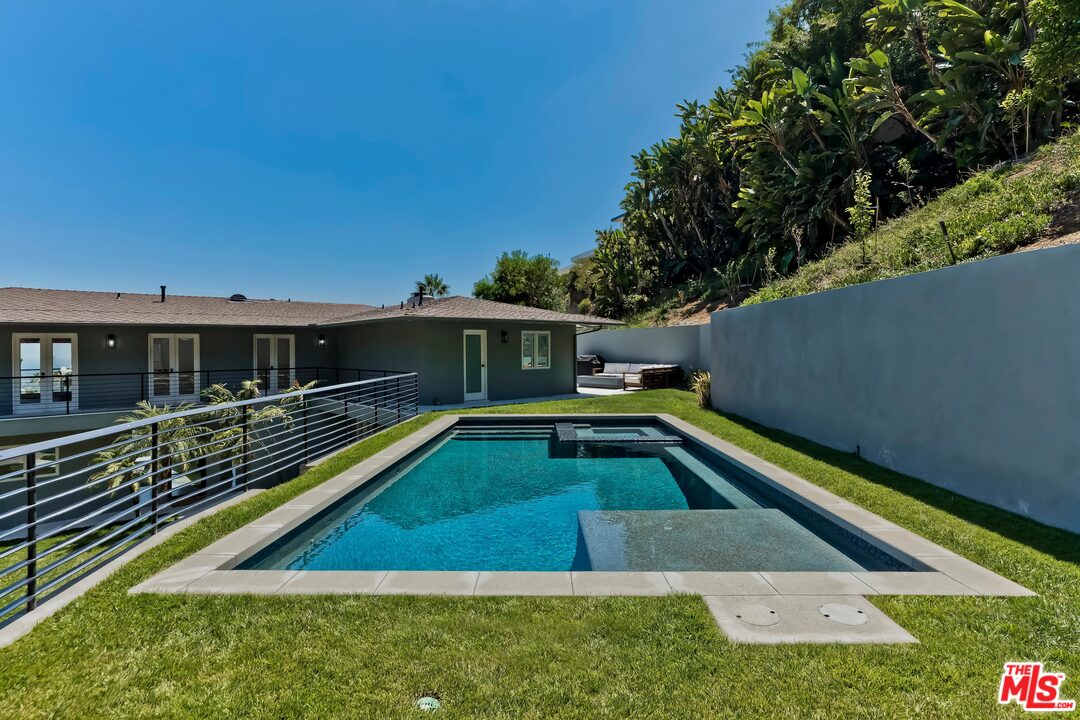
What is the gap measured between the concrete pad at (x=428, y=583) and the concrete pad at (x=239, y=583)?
0.78 m

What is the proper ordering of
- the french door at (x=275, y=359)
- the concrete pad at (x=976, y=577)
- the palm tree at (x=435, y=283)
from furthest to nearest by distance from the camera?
the palm tree at (x=435, y=283) → the french door at (x=275, y=359) → the concrete pad at (x=976, y=577)

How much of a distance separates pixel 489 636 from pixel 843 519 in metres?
3.87

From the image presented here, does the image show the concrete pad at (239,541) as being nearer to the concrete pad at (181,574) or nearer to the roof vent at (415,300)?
the concrete pad at (181,574)

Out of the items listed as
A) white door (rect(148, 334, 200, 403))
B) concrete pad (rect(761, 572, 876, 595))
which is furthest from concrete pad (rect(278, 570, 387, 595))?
white door (rect(148, 334, 200, 403))

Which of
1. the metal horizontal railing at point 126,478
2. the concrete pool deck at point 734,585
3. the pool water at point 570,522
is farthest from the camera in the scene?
the pool water at point 570,522

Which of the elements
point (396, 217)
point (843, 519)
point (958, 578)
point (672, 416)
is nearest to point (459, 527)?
point (843, 519)

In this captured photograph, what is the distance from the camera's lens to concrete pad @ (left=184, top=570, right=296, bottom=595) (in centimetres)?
331

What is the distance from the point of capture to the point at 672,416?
38.1 feet

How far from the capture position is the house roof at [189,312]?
13.3 m

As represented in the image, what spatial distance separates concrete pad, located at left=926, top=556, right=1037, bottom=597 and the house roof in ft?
38.5

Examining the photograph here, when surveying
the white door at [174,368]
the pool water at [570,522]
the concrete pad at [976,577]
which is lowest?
the pool water at [570,522]

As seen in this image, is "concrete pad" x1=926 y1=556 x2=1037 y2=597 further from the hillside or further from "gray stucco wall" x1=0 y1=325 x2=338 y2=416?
"gray stucco wall" x1=0 y1=325 x2=338 y2=416

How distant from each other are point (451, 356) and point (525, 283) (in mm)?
22389

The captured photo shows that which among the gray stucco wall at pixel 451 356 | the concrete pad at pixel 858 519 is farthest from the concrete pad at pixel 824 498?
the gray stucco wall at pixel 451 356
